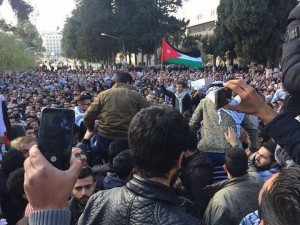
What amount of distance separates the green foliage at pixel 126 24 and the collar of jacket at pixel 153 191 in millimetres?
49161

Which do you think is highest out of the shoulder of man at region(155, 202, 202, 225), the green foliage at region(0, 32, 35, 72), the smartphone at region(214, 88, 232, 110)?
the smartphone at region(214, 88, 232, 110)

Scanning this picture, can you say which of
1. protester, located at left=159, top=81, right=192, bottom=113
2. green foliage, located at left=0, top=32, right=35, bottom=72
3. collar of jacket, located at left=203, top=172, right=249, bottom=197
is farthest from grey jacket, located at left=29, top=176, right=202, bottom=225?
green foliage, located at left=0, top=32, right=35, bottom=72

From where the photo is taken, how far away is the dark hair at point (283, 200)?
141 centimetres

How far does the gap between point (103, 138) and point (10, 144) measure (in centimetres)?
131

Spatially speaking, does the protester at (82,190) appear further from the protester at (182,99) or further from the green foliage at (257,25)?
the green foliage at (257,25)

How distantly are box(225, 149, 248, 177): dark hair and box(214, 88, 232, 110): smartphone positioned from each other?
1573 mm

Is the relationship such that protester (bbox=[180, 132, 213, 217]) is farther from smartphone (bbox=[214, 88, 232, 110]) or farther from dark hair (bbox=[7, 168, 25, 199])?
smartphone (bbox=[214, 88, 232, 110])

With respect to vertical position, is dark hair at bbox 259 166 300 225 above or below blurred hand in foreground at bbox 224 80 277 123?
below

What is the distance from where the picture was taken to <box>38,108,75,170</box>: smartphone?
1.39m

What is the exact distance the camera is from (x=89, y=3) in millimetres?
53781

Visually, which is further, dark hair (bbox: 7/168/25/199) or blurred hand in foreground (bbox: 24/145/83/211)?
dark hair (bbox: 7/168/25/199)

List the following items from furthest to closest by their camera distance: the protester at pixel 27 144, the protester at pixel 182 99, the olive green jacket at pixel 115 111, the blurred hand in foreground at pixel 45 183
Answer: the protester at pixel 182 99 → the olive green jacket at pixel 115 111 → the protester at pixel 27 144 → the blurred hand in foreground at pixel 45 183

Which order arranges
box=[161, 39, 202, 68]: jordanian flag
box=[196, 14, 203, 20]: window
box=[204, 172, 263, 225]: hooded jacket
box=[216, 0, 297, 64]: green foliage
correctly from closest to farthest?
box=[204, 172, 263, 225]: hooded jacket < box=[161, 39, 202, 68]: jordanian flag < box=[216, 0, 297, 64]: green foliage < box=[196, 14, 203, 20]: window

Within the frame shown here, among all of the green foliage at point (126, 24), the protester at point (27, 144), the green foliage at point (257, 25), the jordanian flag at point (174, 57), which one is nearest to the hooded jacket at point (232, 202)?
the protester at point (27, 144)
